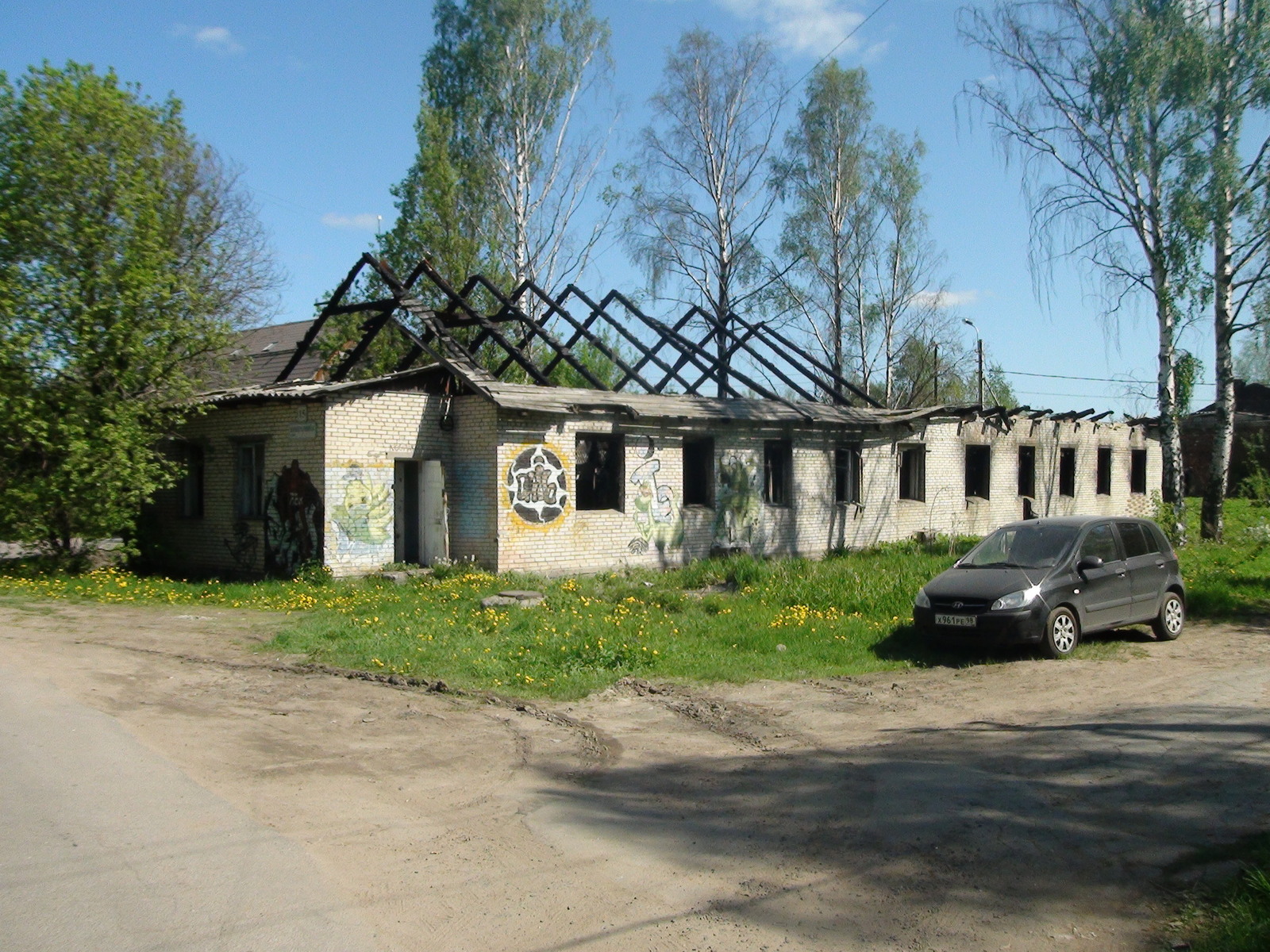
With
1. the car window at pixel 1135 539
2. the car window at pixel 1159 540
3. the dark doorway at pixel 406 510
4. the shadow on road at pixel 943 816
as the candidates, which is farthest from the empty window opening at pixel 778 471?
the shadow on road at pixel 943 816

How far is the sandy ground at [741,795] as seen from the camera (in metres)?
4.41

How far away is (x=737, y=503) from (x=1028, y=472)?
11.7 meters

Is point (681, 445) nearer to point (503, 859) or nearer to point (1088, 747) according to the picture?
point (1088, 747)

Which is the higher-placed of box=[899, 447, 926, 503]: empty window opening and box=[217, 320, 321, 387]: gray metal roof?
box=[217, 320, 321, 387]: gray metal roof

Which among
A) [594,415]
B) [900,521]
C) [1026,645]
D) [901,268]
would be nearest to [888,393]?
[901,268]

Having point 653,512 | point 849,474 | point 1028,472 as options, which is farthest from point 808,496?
point 1028,472

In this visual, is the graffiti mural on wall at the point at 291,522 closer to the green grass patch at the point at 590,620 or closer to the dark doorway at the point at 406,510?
the green grass patch at the point at 590,620

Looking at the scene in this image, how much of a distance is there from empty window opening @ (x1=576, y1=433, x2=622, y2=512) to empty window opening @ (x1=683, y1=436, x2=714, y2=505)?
193 centimetres

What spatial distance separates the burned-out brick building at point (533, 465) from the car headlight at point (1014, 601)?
8.47 m

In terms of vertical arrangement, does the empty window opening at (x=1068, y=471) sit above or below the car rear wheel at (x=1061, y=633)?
above

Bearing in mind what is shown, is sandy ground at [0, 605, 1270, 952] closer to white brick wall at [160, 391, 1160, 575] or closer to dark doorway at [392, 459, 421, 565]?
white brick wall at [160, 391, 1160, 575]

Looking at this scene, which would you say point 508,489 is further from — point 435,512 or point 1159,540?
point 1159,540

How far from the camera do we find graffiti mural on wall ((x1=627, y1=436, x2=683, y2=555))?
60.3 feet

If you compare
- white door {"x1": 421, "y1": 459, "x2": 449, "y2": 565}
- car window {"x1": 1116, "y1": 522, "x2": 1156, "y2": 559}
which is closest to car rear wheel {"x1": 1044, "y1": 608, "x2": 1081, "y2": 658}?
car window {"x1": 1116, "y1": 522, "x2": 1156, "y2": 559}
